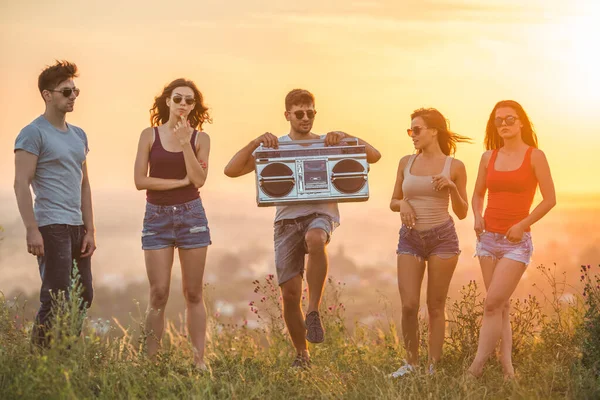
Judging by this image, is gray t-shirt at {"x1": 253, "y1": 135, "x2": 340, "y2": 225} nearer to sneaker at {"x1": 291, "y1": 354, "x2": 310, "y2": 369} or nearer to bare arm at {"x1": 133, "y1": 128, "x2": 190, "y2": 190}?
bare arm at {"x1": 133, "y1": 128, "x2": 190, "y2": 190}

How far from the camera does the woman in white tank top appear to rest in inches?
259

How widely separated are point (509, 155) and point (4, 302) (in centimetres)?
482

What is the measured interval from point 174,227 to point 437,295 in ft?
7.51

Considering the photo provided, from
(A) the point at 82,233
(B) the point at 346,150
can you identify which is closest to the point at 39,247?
(A) the point at 82,233

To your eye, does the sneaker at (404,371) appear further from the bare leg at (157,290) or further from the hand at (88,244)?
the hand at (88,244)

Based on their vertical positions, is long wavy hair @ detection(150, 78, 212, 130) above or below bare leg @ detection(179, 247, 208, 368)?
above

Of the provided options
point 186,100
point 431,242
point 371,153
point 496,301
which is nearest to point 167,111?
point 186,100

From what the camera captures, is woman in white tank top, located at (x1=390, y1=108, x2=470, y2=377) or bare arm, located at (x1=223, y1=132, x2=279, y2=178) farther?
bare arm, located at (x1=223, y1=132, x2=279, y2=178)

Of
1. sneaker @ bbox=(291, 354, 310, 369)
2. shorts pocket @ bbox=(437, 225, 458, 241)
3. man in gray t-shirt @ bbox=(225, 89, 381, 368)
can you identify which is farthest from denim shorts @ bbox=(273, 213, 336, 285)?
shorts pocket @ bbox=(437, 225, 458, 241)

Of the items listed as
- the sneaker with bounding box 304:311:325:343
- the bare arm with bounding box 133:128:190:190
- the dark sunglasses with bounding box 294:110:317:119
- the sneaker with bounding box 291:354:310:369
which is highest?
the dark sunglasses with bounding box 294:110:317:119

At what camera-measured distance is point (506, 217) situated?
21.0 feet

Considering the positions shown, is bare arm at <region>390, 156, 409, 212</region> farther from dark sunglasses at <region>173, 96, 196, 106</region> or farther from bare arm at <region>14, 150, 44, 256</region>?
bare arm at <region>14, 150, 44, 256</region>

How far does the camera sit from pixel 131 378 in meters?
6.00

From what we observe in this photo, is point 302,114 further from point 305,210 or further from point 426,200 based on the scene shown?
point 426,200
